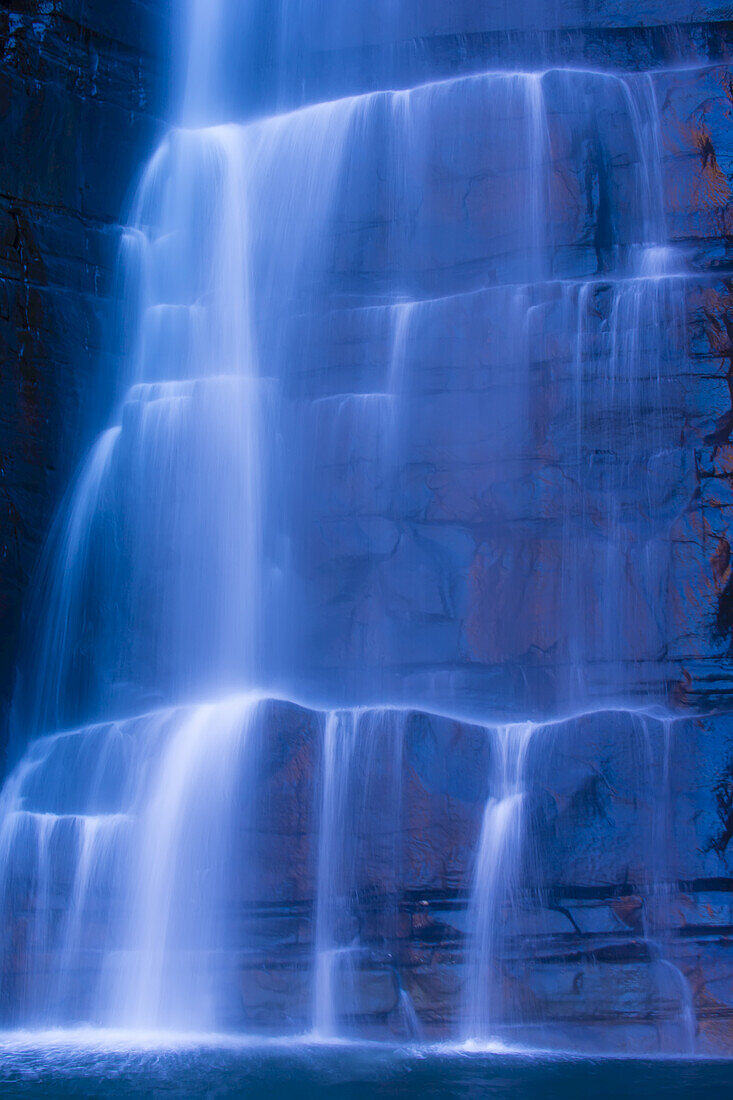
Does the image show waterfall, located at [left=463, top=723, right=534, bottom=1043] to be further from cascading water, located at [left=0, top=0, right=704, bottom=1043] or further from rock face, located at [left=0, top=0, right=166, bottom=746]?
rock face, located at [left=0, top=0, right=166, bottom=746]

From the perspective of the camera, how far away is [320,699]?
12.0 meters

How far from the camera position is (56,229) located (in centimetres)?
1488

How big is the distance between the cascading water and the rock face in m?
0.55

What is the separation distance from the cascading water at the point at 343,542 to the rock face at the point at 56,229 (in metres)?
0.55

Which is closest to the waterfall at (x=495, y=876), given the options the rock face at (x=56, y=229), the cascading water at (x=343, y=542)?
the cascading water at (x=343, y=542)

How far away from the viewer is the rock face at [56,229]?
13.9 m

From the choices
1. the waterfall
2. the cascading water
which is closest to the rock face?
the cascading water

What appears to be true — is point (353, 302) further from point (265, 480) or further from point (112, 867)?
point (112, 867)

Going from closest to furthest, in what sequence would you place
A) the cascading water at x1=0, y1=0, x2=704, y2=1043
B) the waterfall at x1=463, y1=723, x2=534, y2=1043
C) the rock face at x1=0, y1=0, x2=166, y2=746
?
the waterfall at x1=463, y1=723, x2=534, y2=1043 < the cascading water at x1=0, y1=0, x2=704, y2=1043 < the rock face at x1=0, y1=0, x2=166, y2=746

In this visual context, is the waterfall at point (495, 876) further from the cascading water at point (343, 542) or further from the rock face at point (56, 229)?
the rock face at point (56, 229)

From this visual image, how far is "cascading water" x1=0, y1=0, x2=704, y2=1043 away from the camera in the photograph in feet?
33.1

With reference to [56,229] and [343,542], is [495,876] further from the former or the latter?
[56,229]

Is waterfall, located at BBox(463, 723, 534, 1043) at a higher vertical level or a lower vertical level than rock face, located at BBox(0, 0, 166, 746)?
lower

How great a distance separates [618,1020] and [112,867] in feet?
16.2
